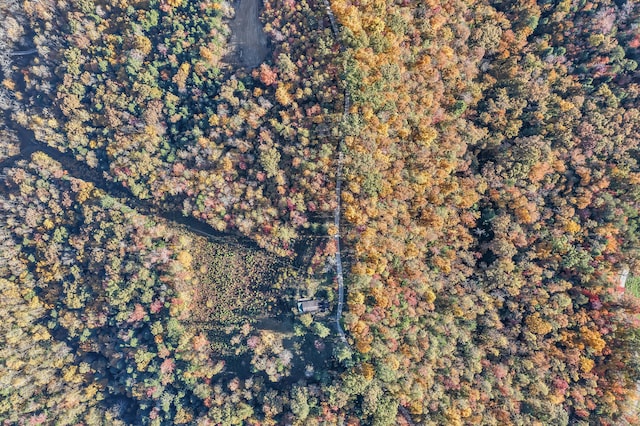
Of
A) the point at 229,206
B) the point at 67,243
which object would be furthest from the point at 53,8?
the point at 229,206

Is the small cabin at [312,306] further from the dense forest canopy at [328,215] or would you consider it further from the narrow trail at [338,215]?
the narrow trail at [338,215]

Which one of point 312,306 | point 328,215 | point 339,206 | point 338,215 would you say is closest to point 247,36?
point 339,206

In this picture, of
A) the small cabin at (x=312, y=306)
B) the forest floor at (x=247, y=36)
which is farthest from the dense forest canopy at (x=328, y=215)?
the small cabin at (x=312, y=306)

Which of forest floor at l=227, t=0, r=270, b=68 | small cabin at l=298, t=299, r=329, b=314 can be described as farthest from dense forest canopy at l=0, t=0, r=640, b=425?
small cabin at l=298, t=299, r=329, b=314

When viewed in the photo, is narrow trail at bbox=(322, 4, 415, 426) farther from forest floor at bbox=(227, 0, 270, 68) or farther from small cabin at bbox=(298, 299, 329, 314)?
forest floor at bbox=(227, 0, 270, 68)

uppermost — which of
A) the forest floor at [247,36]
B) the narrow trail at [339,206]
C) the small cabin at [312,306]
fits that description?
the forest floor at [247,36]

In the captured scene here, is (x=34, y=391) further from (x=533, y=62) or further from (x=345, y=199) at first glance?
(x=533, y=62)
